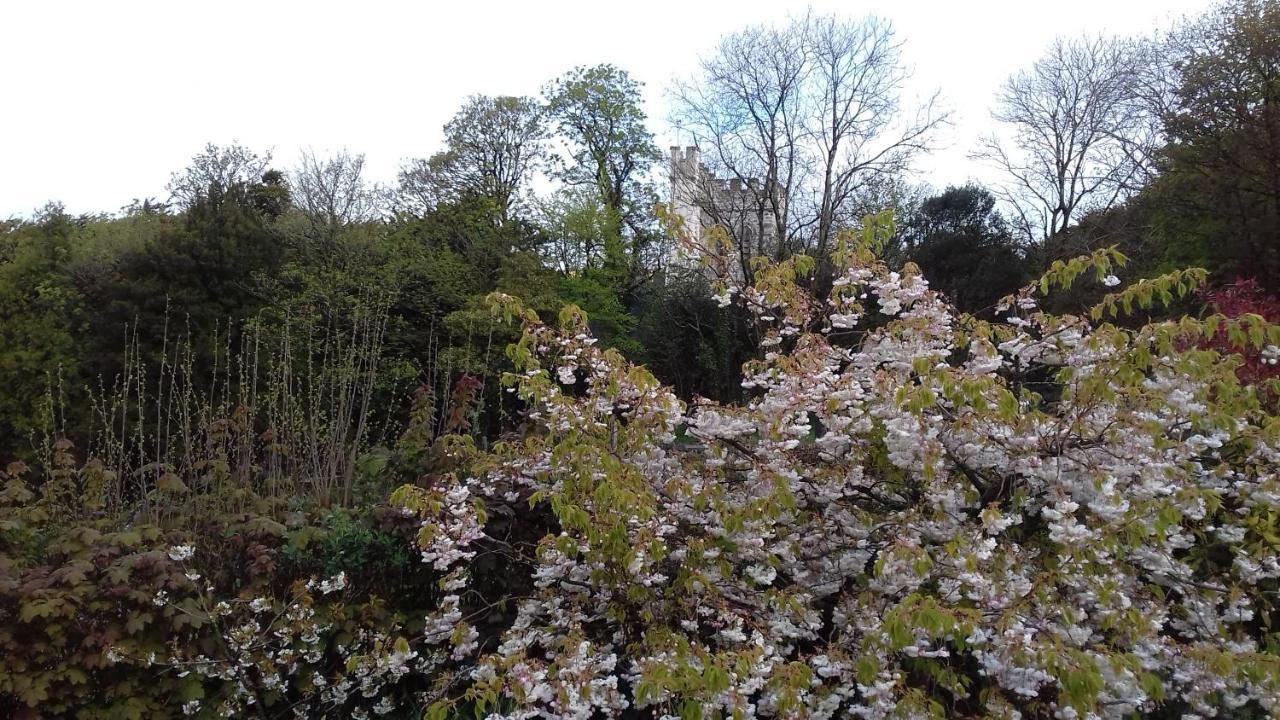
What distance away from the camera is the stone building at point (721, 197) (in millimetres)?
15750

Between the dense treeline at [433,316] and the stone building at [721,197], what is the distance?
0.23m

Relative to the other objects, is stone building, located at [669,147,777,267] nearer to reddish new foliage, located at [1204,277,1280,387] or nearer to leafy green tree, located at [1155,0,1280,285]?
leafy green tree, located at [1155,0,1280,285]

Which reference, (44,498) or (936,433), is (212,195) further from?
(936,433)

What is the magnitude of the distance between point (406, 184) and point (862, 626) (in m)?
17.8

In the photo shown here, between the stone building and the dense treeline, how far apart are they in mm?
227

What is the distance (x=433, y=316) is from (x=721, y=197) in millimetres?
7853

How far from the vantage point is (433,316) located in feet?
36.9

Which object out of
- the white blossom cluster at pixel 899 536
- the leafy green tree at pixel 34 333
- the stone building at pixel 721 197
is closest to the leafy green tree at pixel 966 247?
the stone building at pixel 721 197

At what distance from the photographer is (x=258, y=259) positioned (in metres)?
11.8

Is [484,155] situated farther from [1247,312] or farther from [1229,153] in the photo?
[1247,312]

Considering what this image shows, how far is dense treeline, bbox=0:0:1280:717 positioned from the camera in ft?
9.47

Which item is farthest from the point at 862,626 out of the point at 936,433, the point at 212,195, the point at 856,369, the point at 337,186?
the point at 337,186

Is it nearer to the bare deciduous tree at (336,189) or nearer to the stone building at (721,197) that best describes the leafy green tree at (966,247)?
the stone building at (721,197)

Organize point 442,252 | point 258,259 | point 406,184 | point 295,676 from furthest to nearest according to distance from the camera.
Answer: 1. point 406,184
2. point 442,252
3. point 258,259
4. point 295,676
